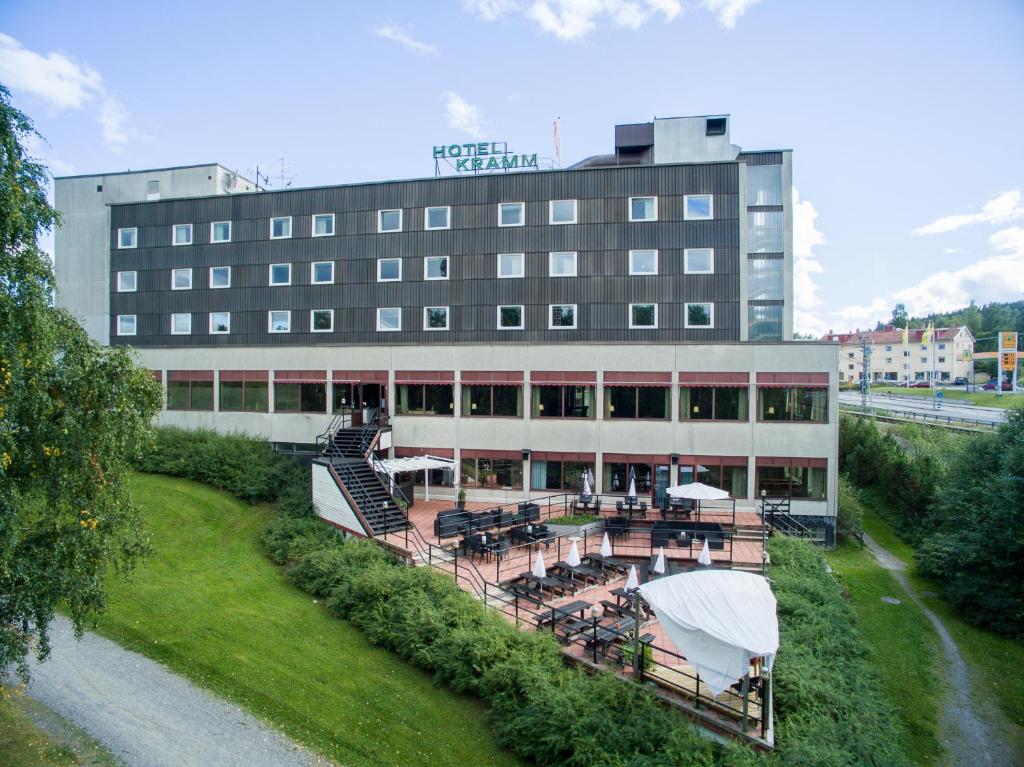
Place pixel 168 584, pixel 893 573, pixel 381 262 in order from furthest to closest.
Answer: pixel 381 262, pixel 893 573, pixel 168 584

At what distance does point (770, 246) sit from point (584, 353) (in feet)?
52.7

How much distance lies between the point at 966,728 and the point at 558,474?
52.9ft

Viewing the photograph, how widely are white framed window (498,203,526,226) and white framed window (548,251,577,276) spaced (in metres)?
2.30

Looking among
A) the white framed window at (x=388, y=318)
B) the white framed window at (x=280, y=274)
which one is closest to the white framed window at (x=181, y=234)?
the white framed window at (x=280, y=274)

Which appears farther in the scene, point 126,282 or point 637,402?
point 126,282

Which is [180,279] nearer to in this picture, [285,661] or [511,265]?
[511,265]

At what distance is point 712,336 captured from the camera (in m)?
26.5

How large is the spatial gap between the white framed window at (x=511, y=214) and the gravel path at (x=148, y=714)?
22056 mm

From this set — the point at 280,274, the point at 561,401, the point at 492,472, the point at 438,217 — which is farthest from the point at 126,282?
the point at 561,401

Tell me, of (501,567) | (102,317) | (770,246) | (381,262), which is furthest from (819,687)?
(102,317)

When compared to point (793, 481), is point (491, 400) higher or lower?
higher

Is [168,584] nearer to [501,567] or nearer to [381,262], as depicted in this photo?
[501,567]

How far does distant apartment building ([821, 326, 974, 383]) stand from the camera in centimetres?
9262

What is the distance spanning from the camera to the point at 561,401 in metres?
26.2
